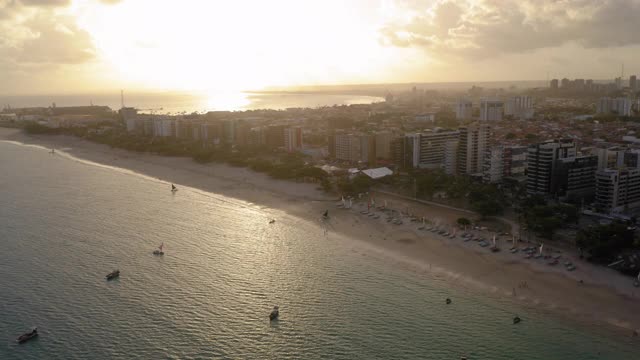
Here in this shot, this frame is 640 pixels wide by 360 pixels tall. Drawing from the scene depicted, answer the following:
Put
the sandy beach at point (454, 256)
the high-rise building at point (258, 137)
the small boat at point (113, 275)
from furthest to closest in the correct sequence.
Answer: the high-rise building at point (258, 137) → the small boat at point (113, 275) → the sandy beach at point (454, 256)

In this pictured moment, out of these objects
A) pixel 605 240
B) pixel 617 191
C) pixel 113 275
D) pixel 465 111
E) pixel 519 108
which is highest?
pixel 519 108

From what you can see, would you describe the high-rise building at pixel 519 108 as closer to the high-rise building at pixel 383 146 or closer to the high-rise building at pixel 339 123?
the high-rise building at pixel 339 123

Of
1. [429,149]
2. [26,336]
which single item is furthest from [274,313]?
[429,149]

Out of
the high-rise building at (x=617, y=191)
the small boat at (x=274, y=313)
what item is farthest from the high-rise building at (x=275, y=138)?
the small boat at (x=274, y=313)

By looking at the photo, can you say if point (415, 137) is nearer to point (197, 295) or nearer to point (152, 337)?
point (197, 295)

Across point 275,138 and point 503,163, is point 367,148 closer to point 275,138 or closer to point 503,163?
point 275,138

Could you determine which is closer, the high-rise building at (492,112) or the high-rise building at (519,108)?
the high-rise building at (492,112)

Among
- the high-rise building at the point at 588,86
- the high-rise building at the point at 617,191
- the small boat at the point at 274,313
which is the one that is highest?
the high-rise building at the point at 588,86
